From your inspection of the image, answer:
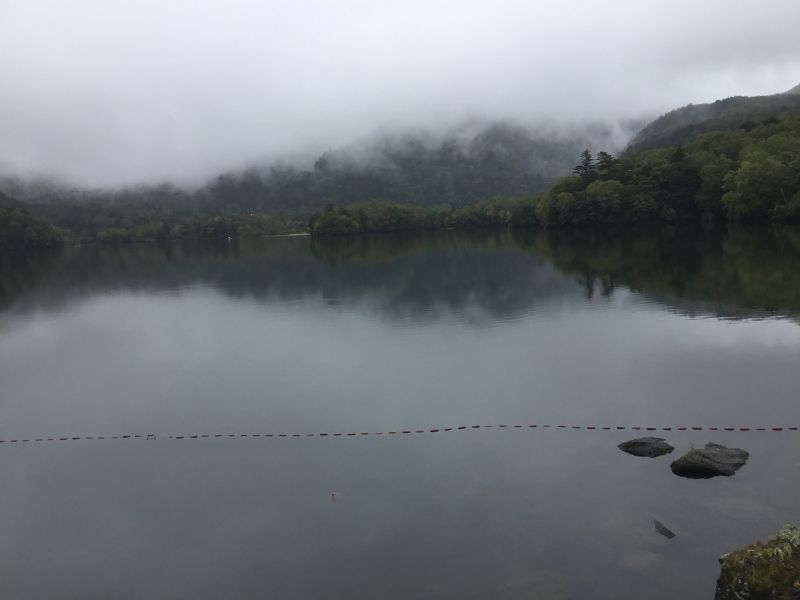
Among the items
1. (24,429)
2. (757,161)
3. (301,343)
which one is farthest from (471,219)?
(24,429)

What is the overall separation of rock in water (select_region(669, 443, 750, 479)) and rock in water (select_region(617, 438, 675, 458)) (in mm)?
776

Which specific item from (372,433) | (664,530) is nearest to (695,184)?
(372,433)

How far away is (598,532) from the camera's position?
11.1 m

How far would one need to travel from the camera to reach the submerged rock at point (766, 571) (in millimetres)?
7281

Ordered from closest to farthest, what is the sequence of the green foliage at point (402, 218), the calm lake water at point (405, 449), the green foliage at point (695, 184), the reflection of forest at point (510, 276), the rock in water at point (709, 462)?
the calm lake water at point (405, 449), the rock in water at point (709, 462), the reflection of forest at point (510, 276), the green foliage at point (695, 184), the green foliage at point (402, 218)

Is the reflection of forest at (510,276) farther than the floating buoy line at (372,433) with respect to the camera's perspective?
Yes

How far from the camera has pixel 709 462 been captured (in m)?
12.9

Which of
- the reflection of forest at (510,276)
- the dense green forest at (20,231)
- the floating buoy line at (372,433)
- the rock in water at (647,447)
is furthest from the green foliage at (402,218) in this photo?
the rock in water at (647,447)

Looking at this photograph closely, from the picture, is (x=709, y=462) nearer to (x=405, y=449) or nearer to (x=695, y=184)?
(x=405, y=449)

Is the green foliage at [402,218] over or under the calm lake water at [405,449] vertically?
over

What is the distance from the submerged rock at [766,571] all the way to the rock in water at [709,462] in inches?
195

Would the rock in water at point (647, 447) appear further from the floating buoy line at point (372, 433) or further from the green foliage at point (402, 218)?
the green foliage at point (402, 218)

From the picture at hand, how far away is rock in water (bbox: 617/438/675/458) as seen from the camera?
46.7ft

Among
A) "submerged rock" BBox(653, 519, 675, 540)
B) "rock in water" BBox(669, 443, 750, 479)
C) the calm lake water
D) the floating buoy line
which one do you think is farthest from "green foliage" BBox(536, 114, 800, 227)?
"submerged rock" BBox(653, 519, 675, 540)
